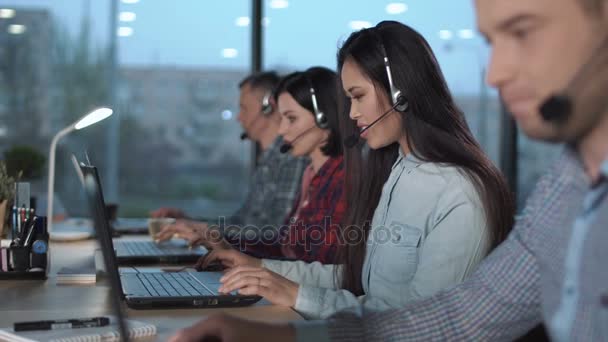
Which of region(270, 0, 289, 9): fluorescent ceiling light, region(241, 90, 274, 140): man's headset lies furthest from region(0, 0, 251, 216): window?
region(241, 90, 274, 140): man's headset

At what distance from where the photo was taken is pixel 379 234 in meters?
2.07

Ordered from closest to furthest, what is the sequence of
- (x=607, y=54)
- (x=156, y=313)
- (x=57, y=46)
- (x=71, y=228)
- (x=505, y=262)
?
(x=607, y=54) < (x=505, y=262) < (x=156, y=313) < (x=71, y=228) < (x=57, y=46)

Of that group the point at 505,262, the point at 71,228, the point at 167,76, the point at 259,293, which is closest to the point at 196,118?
the point at 167,76

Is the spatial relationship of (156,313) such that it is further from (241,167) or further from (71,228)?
(241,167)

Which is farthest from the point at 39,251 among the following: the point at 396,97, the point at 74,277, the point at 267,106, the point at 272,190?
the point at 267,106

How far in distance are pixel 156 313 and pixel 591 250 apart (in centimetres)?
97

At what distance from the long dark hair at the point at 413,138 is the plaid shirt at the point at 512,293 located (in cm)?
59

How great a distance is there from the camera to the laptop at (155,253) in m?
2.44

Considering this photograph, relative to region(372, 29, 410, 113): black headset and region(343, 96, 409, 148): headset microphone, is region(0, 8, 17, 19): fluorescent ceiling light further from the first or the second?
region(372, 29, 410, 113): black headset

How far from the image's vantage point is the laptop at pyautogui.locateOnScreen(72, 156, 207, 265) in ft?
7.99

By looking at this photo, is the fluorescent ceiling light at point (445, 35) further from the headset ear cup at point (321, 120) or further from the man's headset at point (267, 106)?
the headset ear cup at point (321, 120)

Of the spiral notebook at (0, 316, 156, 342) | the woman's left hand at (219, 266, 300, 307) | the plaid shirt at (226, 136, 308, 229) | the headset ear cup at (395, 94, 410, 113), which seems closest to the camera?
the spiral notebook at (0, 316, 156, 342)

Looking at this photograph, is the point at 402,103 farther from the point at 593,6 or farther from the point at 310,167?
the point at 310,167

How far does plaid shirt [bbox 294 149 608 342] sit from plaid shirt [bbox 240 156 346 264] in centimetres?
129
